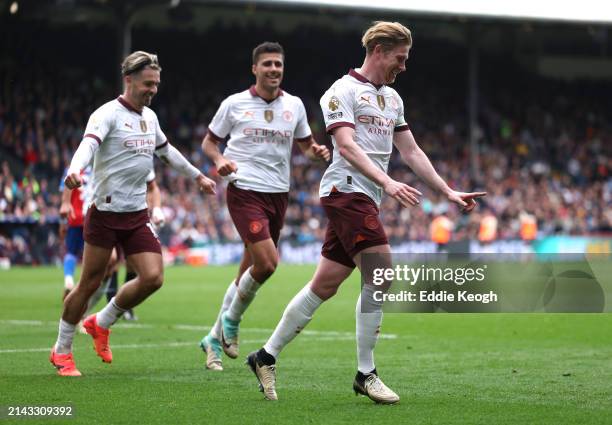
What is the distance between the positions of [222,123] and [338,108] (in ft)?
8.69

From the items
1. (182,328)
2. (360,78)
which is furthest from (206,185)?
(182,328)

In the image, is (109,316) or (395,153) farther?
(395,153)

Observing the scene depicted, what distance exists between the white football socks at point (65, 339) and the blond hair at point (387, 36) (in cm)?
347

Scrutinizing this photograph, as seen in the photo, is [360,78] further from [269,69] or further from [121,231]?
[121,231]

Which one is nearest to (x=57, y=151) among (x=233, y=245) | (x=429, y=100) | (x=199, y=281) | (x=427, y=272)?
(x=233, y=245)

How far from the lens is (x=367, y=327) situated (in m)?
7.55

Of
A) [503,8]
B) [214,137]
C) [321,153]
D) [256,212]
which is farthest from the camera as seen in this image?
[503,8]

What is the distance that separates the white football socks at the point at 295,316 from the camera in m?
7.68

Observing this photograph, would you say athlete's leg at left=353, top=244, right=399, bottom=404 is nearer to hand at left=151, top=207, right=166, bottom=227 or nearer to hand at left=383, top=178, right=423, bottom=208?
hand at left=383, top=178, right=423, bottom=208

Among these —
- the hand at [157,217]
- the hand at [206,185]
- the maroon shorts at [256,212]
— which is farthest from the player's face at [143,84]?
the hand at [157,217]

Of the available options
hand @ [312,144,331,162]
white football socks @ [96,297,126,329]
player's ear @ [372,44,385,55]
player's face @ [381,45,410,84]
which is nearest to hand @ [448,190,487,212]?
player's face @ [381,45,410,84]

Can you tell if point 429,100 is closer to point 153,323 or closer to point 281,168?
point 153,323

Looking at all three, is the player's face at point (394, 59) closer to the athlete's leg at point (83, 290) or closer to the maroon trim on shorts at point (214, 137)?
the maroon trim on shorts at point (214, 137)

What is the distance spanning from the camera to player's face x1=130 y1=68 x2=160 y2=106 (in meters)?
9.15
